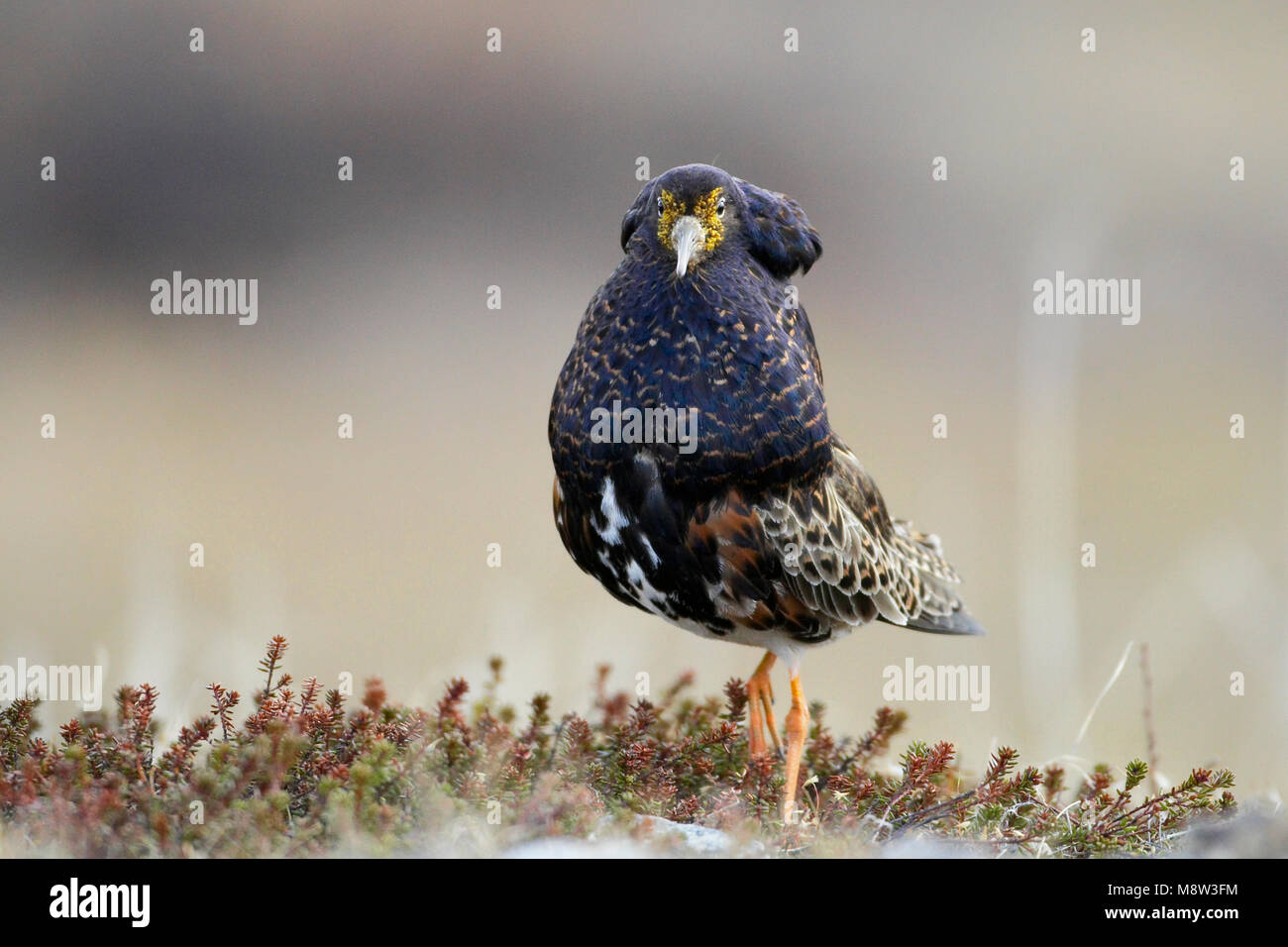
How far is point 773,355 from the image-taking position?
601 centimetres

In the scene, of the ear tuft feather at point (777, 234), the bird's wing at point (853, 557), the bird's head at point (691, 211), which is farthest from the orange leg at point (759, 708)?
the bird's head at point (691, 211)

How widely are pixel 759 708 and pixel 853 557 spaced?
3.15ft

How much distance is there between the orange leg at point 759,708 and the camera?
6730 millimetres

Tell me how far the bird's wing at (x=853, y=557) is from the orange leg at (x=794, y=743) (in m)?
0.45

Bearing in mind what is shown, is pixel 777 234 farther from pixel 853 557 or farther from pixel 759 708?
pixel 759 708

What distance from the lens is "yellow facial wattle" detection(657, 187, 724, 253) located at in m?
6.00

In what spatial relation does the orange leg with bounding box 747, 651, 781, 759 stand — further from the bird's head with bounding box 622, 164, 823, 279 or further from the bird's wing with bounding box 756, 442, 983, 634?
the bird's head with bounding box 622, 164, 823, 279

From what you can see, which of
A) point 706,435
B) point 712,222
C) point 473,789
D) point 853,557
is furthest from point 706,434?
point 473,789

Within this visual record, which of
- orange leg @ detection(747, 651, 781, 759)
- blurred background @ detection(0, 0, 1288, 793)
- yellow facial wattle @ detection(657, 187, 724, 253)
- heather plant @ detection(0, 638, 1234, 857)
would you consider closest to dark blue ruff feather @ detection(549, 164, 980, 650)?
yellow facial wattle @ detection(657, 187, 724, 253)

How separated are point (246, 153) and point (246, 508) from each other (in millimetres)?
4578

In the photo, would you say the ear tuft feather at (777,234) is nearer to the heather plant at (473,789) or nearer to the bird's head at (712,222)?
the bird's head at (712,222)

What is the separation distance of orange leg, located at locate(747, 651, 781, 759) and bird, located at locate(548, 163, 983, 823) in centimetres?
29

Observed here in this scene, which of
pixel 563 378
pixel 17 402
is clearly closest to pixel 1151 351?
pixel 563 378

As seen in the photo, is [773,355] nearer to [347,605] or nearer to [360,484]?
[347,605]
